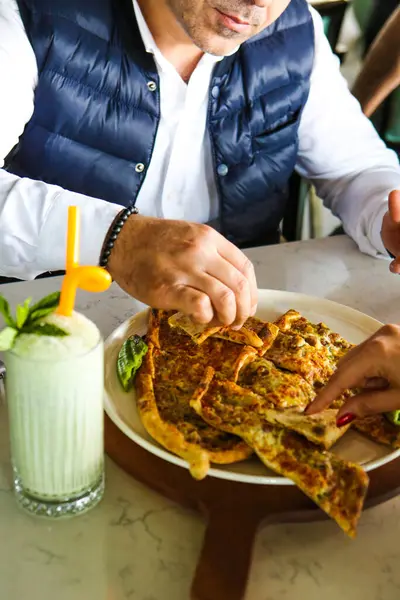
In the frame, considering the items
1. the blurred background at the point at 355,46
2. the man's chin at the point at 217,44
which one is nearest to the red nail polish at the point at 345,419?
the man's chin at the point at 217,44

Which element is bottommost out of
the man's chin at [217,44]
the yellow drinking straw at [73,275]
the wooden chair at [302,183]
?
the wooden chair at [302,183]

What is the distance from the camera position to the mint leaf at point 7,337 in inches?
27.7

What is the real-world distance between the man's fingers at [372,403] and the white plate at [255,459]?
0.06 meters

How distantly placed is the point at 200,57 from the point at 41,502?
3.75 ft

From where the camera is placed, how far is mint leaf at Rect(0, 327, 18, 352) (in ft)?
2.31

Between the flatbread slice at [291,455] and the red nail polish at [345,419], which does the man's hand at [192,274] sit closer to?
the flatbread slice at [291,455]

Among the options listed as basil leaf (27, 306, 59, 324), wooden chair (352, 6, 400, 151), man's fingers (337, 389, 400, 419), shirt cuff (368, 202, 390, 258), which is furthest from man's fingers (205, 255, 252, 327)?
wooden chair (352, 6, 400, 151)

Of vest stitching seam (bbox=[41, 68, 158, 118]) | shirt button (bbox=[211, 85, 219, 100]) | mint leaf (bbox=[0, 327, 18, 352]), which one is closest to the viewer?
mint leaf (bbox=[0, 327, 18, 352])

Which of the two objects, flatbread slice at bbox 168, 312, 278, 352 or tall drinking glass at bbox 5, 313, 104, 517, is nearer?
tall drinking glass at bbox 5, 313, 104, 517

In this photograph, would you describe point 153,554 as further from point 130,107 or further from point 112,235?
point 130,107

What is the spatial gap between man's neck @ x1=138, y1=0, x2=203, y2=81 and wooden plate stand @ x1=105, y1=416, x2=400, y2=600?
3.26 feet

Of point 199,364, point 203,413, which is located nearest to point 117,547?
point 203,413

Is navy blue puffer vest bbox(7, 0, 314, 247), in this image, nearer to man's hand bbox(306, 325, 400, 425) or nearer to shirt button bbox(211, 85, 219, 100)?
shirt button bbox(211, 85, 219, 100)

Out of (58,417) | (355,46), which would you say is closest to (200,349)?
(58,417)
